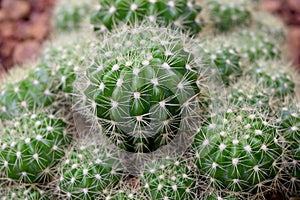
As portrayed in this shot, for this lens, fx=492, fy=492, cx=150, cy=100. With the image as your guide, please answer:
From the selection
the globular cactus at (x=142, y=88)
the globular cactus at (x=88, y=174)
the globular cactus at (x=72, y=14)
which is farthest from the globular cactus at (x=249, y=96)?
the globular cactus at (x=72, y=14)

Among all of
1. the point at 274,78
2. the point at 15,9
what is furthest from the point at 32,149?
the point at 15,9

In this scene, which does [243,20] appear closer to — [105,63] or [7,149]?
[105,63]

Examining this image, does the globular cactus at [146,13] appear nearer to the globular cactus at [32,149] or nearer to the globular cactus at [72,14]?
the globular cactus at [32,149]

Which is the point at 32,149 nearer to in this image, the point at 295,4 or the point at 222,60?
the point at 222,60

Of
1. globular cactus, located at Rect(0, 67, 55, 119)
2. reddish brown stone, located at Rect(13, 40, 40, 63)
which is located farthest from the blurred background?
globular cactus, located at Rect(0, 67, 55, 119)

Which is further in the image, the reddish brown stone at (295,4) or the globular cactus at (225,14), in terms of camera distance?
the reddish brown stone at (295,4)

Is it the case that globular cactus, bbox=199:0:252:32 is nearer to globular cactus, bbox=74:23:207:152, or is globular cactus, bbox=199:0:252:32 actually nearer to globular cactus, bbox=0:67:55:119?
globular cactus, bbox=74:23:207:152
